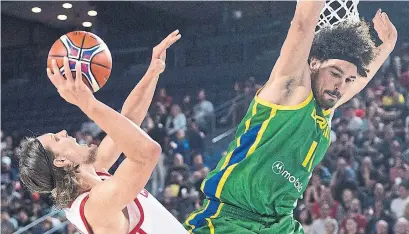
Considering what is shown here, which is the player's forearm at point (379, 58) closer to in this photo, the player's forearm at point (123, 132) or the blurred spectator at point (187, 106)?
the player's forearm at point (123, 132)

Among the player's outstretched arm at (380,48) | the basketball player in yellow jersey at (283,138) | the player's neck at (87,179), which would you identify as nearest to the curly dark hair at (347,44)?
the basketball player in yellow jersey at (283,138)

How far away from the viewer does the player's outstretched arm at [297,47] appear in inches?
128

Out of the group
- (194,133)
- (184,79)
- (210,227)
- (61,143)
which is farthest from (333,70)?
(184,79)

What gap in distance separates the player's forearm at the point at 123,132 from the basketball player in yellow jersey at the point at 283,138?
0.60 metres

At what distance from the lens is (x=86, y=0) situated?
12.1m

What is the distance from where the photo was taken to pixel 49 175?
3.39 meters

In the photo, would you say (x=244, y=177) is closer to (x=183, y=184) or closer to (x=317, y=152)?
(x=317, y=152)

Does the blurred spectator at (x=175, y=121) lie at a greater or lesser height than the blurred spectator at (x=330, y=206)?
greater

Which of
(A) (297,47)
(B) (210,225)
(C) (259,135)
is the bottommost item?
(B) (210,225)

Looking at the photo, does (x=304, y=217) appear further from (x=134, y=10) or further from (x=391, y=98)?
(x=134, y=10)

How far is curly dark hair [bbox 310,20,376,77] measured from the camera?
3.59m

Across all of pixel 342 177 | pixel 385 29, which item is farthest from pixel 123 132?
pixel 342 177

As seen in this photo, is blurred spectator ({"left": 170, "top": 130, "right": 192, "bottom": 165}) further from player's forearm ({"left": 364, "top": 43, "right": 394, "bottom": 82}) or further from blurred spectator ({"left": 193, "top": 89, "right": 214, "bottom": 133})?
player's forearm ({"left": 364, "top": 43, "right": 394, "bottom": 82})

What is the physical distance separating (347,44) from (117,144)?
51.0 inches
